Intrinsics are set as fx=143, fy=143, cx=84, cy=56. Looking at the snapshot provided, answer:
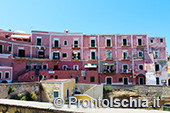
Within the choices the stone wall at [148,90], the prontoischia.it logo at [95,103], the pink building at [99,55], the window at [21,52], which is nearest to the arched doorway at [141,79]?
the pink building at [99,55]

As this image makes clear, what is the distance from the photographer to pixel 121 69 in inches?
1146

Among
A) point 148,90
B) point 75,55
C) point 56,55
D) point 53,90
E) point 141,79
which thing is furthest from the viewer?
point 75,55

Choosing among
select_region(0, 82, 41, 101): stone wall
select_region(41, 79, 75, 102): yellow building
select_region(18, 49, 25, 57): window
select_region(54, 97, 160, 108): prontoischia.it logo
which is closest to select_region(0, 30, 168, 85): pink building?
select_region(18, 49, 25, 57): window

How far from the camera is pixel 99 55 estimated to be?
1168 inches

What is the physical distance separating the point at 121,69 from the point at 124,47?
4.62 metres

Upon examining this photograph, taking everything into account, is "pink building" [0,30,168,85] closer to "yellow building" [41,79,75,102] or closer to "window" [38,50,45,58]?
"window" [38,50,45,58]

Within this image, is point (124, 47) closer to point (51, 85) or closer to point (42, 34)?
point (42, 34)

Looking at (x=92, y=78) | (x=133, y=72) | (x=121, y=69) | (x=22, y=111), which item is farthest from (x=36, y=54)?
(x=22, y=111)

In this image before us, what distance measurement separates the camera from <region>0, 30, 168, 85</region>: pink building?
27719 mm

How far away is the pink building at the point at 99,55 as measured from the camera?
27.7m

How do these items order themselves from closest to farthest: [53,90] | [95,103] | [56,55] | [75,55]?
[95,103], [53,90], [56,55], [75,55]

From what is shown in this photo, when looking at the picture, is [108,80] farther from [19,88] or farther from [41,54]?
[19,88]

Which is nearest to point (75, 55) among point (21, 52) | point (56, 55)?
point (56, 55)

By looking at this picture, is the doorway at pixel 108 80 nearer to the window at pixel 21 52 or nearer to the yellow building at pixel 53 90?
the yellow building at pixel 53 90
